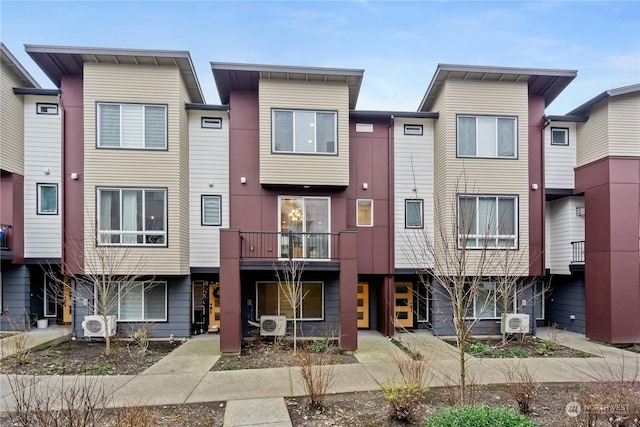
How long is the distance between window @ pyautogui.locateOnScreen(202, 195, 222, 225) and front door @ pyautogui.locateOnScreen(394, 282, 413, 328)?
261 inches

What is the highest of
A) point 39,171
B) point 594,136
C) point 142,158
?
point 594,136

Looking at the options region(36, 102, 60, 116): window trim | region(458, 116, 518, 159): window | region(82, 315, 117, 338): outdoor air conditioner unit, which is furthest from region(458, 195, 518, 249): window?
region(36, 102, 60, 116): window trim

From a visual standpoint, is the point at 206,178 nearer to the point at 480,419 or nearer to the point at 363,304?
the point at 363,304

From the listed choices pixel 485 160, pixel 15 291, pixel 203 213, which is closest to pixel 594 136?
pixel 485 160

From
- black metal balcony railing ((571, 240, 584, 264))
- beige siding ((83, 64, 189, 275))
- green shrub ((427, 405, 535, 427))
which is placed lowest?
green shrub ((427, 405, 535, 427))

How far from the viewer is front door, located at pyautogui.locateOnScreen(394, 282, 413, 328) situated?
11820mm

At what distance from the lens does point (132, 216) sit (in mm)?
9984

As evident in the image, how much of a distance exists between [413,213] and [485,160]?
2.82m

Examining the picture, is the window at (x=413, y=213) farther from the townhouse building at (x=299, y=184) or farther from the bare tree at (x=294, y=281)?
the bare tree at (x=294, y=281)

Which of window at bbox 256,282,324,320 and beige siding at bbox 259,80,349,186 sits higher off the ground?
beige siding at bbox 259,80,349,186

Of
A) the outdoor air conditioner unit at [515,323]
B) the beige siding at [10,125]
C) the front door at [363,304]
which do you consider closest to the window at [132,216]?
the beige siding at [10,125]

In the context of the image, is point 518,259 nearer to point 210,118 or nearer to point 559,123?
point 559,123

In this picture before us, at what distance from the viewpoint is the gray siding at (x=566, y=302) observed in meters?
11.1

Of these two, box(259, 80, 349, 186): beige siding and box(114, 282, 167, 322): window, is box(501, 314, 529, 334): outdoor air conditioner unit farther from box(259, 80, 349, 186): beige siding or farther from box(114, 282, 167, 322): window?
box(114, 282, 167, 322): window
